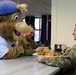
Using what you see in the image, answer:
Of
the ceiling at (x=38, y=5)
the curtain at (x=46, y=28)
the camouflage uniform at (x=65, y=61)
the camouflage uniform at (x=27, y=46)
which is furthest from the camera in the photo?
the curtain at (x=46, y=28)

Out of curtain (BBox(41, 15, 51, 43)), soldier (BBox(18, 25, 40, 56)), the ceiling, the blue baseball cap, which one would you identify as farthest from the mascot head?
curtain (BBox(41, 15, 51, 43))

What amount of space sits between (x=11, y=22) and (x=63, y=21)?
97 cm

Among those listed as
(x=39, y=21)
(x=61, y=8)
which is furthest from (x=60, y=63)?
(x=39, y=21)

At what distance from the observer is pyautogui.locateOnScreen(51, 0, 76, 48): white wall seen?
244 centimetres

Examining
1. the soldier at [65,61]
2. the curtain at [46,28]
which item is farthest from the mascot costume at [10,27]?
the curtain at [46,28]

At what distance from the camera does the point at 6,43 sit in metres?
1.75

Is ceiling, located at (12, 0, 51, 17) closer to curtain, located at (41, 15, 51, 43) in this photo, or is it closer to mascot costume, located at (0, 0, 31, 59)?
curtain, located at (41, 15, 51, 43)

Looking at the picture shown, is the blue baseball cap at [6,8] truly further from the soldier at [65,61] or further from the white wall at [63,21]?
the white wall at [63,21]

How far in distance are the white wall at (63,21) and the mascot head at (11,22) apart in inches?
32.7

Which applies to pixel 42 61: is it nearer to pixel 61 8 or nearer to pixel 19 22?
pixel 19 22

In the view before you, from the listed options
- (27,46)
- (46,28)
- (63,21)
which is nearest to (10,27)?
(27,46)

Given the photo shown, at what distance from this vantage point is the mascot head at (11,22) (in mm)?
1683

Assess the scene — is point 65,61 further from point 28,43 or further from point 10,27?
point 28,43

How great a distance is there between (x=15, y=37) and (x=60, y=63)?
0.56 metres
